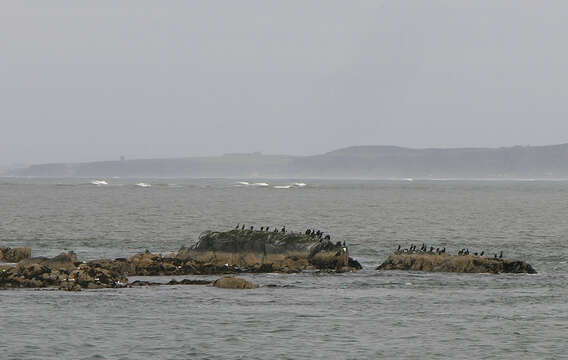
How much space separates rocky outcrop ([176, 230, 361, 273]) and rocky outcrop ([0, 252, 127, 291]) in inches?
299

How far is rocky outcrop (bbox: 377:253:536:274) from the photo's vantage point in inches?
2119

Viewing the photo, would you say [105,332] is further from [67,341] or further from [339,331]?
[339,331]

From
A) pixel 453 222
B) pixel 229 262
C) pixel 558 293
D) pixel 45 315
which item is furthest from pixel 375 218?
pixel 45 315

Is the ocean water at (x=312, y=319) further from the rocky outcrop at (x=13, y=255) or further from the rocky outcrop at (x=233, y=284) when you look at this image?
the rocky outcrop at (x=13, y=255)

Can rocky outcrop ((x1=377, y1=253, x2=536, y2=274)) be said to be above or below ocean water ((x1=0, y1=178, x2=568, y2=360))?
above

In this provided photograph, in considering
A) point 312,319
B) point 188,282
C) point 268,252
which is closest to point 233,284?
point 188,282

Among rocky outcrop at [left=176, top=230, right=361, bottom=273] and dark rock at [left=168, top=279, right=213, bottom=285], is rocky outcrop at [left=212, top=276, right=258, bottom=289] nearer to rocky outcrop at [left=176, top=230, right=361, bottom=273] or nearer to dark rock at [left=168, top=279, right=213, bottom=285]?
dark rock at [left=168, top=279, right=213, bottom=285]

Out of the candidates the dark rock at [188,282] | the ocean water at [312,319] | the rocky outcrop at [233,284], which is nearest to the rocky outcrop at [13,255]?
the ocean water at [312,319]

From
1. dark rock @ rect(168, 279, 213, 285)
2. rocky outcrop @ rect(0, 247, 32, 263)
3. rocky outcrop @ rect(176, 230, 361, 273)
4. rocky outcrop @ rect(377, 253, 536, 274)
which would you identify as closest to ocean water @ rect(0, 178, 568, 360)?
dark rock @ rect(168, 279, 213, 285)

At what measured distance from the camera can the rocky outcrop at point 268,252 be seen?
55000 mm

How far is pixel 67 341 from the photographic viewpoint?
33.5 meters

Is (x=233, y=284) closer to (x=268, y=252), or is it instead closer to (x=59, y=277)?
(x=59, y=277)

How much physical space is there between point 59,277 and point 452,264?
2113cm

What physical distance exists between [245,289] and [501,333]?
14074 mm
